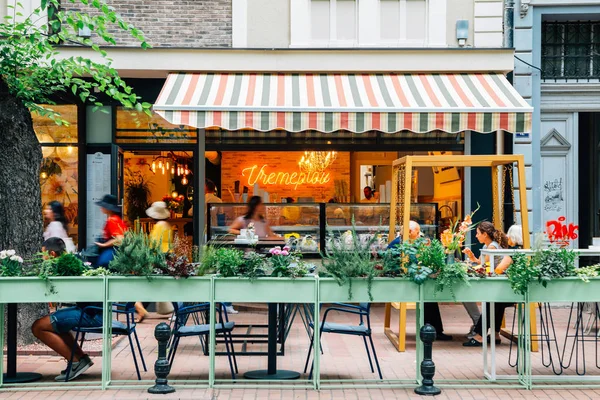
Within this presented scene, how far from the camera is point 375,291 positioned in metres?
7.38

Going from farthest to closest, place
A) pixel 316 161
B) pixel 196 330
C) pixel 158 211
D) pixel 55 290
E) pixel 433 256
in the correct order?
1. pixel 316 161
2. pixel 158 211
3. pixel 196 330
4. pixel 433 256
5. pixel 55 290

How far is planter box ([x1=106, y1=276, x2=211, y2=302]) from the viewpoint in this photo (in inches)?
288

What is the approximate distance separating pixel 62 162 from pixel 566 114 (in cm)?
894

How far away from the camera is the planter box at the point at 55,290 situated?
7.22 metres

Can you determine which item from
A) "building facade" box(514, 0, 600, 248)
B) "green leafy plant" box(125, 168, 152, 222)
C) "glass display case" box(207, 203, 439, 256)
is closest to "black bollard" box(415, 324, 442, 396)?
"glass display case" box(207, 203, 439, 256)

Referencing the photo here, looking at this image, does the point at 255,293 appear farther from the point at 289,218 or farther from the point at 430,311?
the point at 289,218

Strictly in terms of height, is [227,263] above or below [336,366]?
above

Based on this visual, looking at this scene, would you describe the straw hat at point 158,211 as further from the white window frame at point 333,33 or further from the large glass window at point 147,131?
the white window frame at point 333,33

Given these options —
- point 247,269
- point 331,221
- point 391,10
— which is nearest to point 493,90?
point 391,10

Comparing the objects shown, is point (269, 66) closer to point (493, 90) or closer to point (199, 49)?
point (199, 49)

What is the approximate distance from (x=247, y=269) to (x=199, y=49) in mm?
6174

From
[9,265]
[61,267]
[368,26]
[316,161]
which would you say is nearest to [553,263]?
[61,267]

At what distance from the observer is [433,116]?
11.0 meters

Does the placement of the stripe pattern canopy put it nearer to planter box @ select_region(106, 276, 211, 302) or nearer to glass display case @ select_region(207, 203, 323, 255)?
glass display case @ select_region(207, 203, 323, 255)
